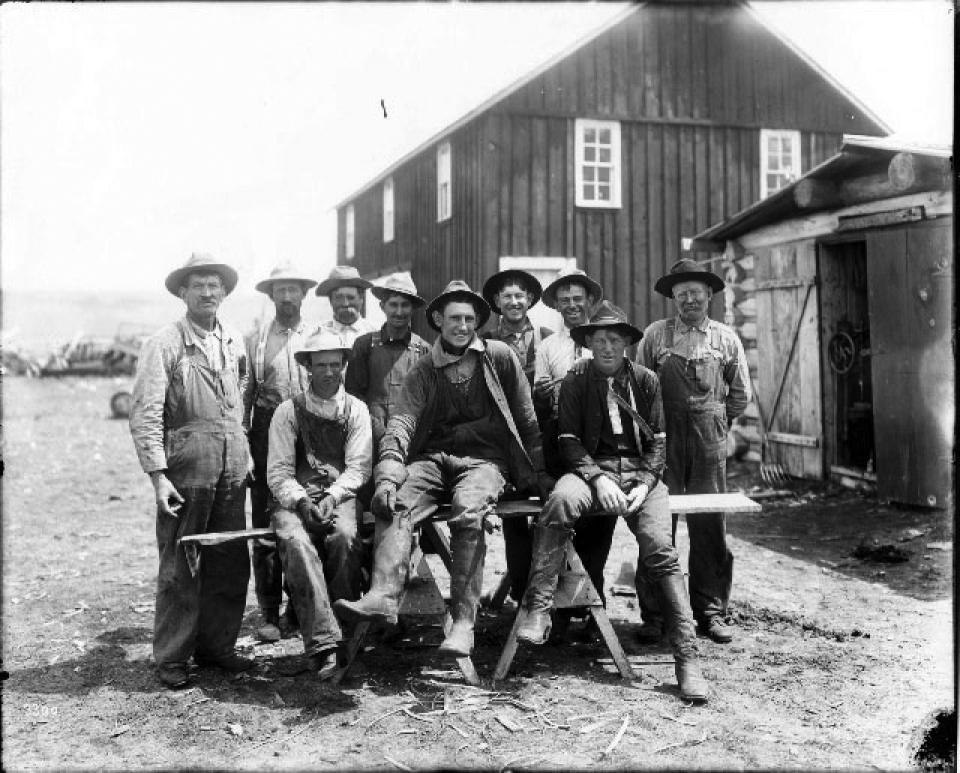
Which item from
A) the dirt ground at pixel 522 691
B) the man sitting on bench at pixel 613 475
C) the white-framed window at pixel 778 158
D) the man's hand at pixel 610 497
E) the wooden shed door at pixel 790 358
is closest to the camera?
the dirt ground at pixel 522 691

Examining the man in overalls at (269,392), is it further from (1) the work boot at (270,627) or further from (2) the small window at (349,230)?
(2) the small window at (349,230)

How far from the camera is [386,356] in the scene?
6141 mm

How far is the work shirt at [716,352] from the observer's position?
582cm

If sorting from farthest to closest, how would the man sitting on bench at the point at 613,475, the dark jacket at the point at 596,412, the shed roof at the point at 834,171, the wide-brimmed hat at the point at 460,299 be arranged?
the shed roof at the point at 834,171 → the wide-brimmed hat at the point at 460,299 → the dark jacket at the point at 596,412 → the man sitting on bench at the point at 613,475

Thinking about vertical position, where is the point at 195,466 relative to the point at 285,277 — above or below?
below

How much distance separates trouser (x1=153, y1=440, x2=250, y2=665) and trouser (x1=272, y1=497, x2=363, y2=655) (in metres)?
0.36

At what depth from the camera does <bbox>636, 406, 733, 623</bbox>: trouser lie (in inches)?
222

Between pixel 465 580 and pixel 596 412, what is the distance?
133 centimetres

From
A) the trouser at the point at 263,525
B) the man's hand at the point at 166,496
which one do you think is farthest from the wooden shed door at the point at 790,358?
the man's hand at the point at 166,496

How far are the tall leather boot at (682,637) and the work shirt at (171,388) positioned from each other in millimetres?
2725

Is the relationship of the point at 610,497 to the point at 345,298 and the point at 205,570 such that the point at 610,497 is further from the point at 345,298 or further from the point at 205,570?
the point at 345,298

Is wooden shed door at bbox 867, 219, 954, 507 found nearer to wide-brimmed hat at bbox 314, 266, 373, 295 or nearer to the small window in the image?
wide-brimmed hat at bbox 314, 266, 373, 295

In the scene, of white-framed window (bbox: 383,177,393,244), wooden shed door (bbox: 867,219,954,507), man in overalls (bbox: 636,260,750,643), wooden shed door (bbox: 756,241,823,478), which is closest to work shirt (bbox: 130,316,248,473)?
man in overalls (bbox: 636,260,750,643)

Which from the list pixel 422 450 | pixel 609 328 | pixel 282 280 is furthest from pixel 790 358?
pixel 282 280
